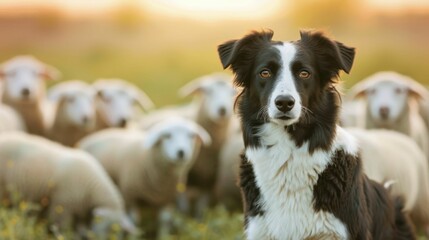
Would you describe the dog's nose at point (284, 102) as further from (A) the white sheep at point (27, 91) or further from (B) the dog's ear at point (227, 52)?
(A) the white sheep at point (27, 91)

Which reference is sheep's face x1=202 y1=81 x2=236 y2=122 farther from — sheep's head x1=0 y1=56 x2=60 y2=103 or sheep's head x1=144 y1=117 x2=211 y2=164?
sheep's head x1=0 y1=56 x2=60 y2=103

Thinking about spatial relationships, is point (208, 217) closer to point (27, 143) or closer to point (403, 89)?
point (27, 143)

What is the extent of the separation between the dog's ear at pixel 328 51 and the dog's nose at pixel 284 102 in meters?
0.43

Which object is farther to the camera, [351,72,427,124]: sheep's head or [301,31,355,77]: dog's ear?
[351,72,427,124]: sheep's head

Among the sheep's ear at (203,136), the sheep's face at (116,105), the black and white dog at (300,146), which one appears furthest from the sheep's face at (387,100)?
the black and white dog at (300,146)

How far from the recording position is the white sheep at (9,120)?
10.4 meters

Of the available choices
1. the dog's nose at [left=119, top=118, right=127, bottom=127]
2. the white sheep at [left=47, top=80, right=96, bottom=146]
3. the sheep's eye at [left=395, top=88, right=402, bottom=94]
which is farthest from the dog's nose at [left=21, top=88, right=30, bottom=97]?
the sheep's eye at [left=395, top=88, right=402, bottom=94]

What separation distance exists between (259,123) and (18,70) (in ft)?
23.2

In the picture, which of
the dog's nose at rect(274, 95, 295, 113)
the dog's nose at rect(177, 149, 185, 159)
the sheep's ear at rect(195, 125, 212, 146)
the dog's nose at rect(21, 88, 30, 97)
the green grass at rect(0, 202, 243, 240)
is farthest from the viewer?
the dog's nose at rect(21, 88, 30, 97)

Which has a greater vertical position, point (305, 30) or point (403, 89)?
point (305, 30)

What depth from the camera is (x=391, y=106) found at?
31.1 ft

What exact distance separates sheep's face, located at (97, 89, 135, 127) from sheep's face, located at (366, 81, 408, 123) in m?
3.08

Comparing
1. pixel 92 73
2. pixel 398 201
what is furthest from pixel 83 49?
pixel 398 201

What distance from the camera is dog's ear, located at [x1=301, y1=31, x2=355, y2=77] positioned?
4.88 metres
